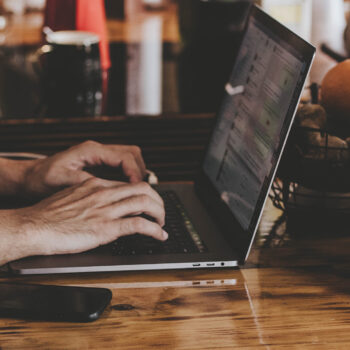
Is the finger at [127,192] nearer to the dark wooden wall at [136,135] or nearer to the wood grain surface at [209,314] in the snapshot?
the wood grain surface at [209,314]

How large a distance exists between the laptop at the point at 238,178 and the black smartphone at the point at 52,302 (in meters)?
0.07

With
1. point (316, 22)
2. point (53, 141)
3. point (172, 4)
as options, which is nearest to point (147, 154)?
point (53, 141)

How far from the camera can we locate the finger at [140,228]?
0.93m

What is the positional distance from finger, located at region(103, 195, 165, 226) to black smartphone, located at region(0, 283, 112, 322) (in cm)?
17

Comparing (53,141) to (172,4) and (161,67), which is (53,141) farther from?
(172,4)

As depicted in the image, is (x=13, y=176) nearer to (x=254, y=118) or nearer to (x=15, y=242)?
(x=15, y=242)

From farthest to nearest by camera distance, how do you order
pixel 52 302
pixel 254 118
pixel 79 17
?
1. pixel 79 17
2. pixel 254 118
3. pixel 52 302

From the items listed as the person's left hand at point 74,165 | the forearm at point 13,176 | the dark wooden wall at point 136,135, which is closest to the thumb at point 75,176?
the person's left hand at point 74,165

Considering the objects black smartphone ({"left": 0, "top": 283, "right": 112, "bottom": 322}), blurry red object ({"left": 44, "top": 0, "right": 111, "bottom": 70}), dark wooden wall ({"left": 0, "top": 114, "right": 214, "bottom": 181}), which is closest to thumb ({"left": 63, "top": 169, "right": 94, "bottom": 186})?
black smartphone ({"left": 0, "top": 283, "right": 112, "bottom": 322})

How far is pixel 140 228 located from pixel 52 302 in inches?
7.7

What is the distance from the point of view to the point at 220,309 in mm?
805

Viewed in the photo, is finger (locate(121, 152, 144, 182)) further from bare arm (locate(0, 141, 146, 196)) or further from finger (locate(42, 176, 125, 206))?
finger (locate(42, 176, 125, 206))

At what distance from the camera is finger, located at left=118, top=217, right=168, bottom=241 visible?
93 centimetres

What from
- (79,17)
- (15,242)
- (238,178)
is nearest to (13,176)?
(15,242)
